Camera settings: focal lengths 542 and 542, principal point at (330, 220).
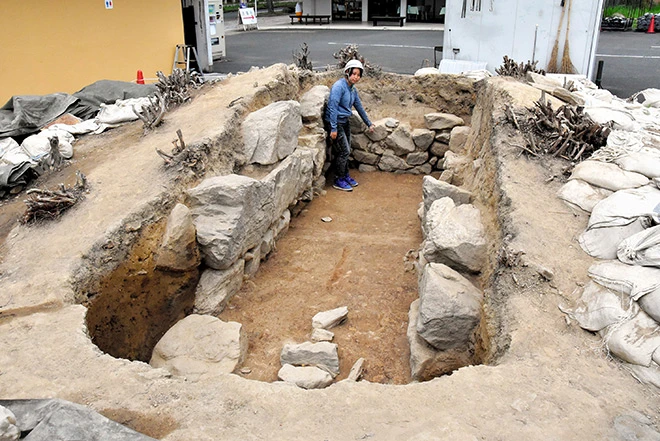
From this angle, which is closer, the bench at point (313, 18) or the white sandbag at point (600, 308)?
the white sandbag at point (600, 308)

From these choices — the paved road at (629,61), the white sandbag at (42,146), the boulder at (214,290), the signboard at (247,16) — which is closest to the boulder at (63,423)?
the boulder at (214,290)

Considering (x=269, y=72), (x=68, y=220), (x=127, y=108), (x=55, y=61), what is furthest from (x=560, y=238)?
(x=55, y=61)

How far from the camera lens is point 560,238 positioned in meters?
4.88

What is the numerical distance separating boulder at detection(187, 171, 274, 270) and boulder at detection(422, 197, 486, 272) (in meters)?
2.01

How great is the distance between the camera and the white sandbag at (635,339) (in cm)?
350

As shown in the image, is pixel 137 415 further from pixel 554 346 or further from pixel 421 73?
pixel 421 73

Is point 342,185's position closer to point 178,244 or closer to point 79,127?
point 79,127

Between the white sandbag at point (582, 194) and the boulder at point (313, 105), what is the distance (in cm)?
445

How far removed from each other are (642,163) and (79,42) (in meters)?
10.2

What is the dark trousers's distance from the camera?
9164mm

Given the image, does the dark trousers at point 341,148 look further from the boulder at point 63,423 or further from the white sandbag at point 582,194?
the boulder at point 63,423

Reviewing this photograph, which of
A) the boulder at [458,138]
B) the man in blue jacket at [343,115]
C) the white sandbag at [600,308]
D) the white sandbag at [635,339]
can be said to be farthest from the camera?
the boulder at [458,138]

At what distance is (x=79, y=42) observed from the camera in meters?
10.9

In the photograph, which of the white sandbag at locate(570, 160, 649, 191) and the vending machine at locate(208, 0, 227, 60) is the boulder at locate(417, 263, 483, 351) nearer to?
the white sandbag at locate(570, 160, 649, 191)
